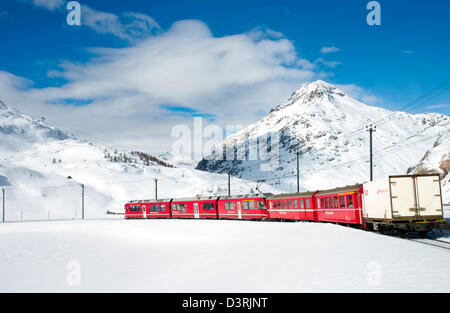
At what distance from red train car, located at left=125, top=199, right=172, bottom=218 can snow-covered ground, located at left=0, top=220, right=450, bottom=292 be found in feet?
108

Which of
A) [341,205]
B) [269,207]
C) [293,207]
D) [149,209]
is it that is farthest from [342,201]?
[149,209]

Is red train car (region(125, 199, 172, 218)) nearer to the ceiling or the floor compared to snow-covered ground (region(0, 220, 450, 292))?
nearer to the ceiling

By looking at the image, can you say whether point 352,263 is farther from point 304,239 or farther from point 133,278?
point 133,278

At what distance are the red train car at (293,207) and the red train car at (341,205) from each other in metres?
1.10

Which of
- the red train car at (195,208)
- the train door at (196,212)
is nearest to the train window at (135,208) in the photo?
the red train car at (195,208)

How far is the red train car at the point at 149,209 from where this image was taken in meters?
57.9

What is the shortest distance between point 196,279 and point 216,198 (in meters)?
35.8

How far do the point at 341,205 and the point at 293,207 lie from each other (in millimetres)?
8695

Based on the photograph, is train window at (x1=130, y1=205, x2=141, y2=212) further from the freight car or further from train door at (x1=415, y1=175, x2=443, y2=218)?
train door at (x1=415, y1=175, x2=443, y2=218)

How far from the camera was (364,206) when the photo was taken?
79.7ft

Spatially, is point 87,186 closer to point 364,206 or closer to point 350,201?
point 350,201

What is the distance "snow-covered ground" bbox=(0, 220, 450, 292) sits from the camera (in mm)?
10383

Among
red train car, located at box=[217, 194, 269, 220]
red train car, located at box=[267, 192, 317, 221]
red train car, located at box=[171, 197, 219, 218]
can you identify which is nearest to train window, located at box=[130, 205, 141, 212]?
red train car, located at box=[171, 197, 219, 218]
